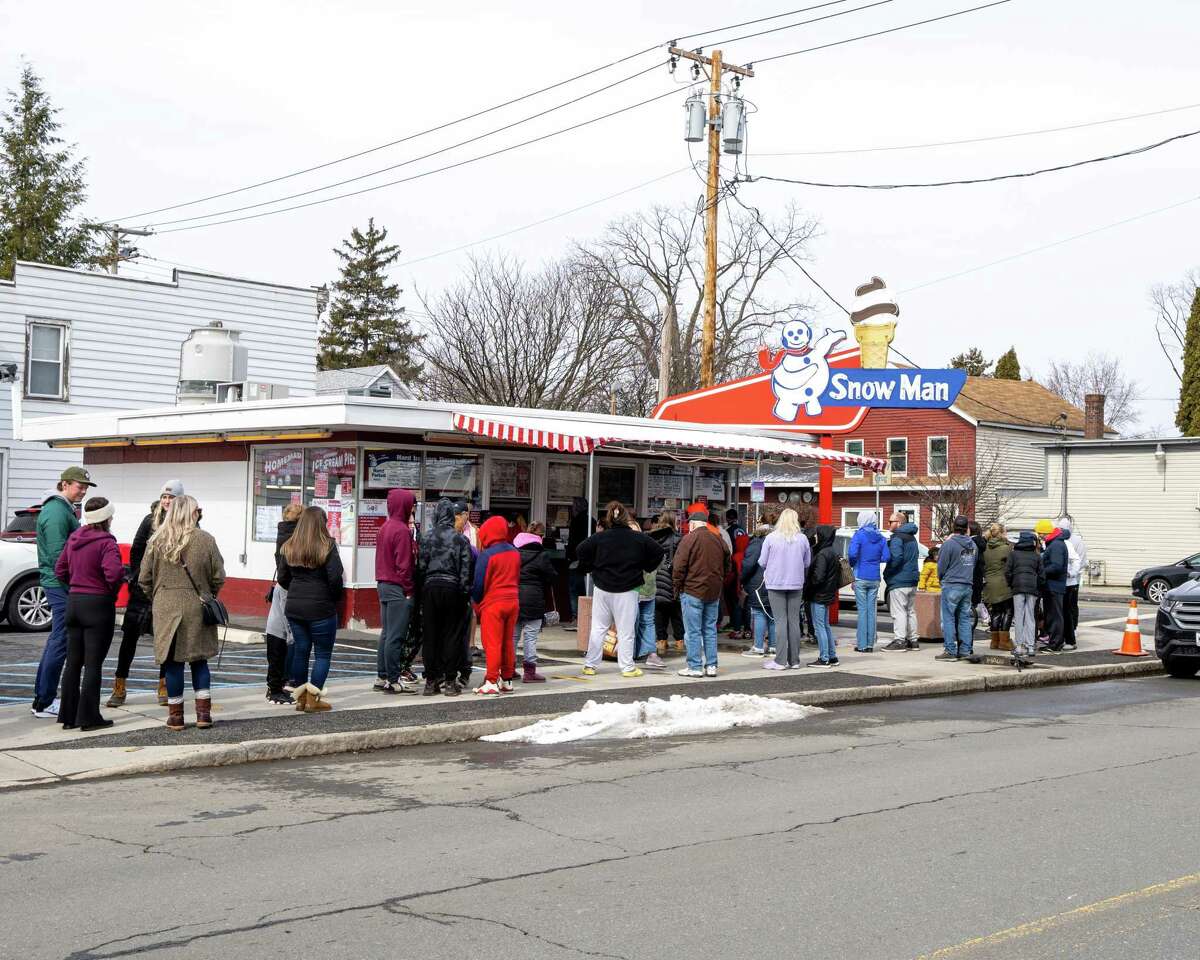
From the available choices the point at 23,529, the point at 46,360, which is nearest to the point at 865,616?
the point at 23,529

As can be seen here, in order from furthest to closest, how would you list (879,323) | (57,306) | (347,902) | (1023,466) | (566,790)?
(1023,466) → (57,306) → (879,323) → (566,790) → (347,902)

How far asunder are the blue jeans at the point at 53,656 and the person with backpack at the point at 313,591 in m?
1.79

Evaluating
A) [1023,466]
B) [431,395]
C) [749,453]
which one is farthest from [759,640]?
[1023,466]

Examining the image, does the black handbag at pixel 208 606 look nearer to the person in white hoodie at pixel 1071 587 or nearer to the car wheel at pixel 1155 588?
the person in white hoodie at pixel 1071 587

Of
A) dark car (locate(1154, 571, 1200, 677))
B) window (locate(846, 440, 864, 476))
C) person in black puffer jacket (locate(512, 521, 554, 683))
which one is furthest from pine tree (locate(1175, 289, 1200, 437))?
person in black puffer jacket (locate(512, 521, 554, 683))

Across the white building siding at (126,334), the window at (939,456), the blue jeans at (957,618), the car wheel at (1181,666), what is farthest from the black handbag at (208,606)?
the window at (939,456)

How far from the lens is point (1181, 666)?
16.3m

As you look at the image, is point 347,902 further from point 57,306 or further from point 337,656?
point 57,306

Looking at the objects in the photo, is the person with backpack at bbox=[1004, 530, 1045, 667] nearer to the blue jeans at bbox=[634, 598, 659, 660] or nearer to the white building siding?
the blue jeans at bbox=[634, 598, 659, 660]

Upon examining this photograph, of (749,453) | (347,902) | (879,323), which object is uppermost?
(879,323)

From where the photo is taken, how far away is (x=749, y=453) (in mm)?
18344

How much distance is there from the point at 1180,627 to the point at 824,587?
4.44 metres

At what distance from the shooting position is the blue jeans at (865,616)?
17.2 m

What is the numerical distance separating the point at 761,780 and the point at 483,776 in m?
1.95
